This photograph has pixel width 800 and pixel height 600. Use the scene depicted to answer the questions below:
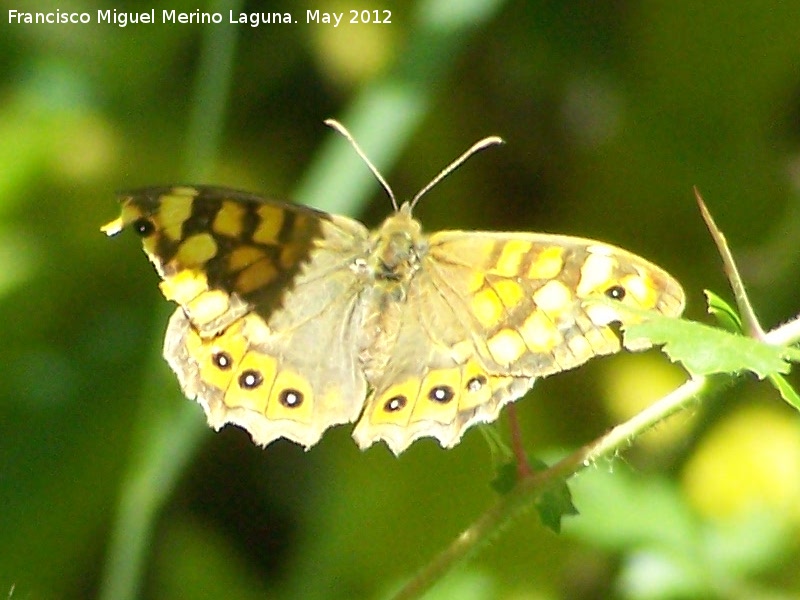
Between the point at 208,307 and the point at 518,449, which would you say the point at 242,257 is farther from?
the point at 518,449

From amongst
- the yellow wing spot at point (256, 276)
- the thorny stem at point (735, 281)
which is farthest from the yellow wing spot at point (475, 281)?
the thorny stem at point (735, 281)

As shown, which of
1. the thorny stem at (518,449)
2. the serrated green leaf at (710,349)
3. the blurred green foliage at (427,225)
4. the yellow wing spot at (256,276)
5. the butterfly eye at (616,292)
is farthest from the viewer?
the blurred green foliage at (427,225)

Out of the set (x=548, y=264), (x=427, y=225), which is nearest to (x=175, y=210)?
(x=548, y=264)

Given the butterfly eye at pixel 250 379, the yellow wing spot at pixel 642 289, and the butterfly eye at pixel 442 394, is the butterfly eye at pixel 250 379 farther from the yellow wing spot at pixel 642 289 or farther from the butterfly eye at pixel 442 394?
the yellow wing spot at pixel 642 289

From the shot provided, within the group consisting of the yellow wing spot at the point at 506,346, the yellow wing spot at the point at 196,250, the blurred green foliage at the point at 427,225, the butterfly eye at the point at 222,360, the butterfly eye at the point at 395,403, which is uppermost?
the yellow wing spot at the point at 506,346

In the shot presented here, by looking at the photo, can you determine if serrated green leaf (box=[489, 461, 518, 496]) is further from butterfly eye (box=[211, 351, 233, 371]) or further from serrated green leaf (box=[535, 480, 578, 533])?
butterfly eye (box=[211, 351, 233, 371])

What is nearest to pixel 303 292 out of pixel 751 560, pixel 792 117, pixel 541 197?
pixel 751 560

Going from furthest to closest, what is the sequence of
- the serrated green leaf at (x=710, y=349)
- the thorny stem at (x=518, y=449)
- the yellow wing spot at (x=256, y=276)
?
the yellow wing spot at (x=256, y=276), the thorny stem at (x=518, y=449), the serrated green leaf at (x=710, y=349)
